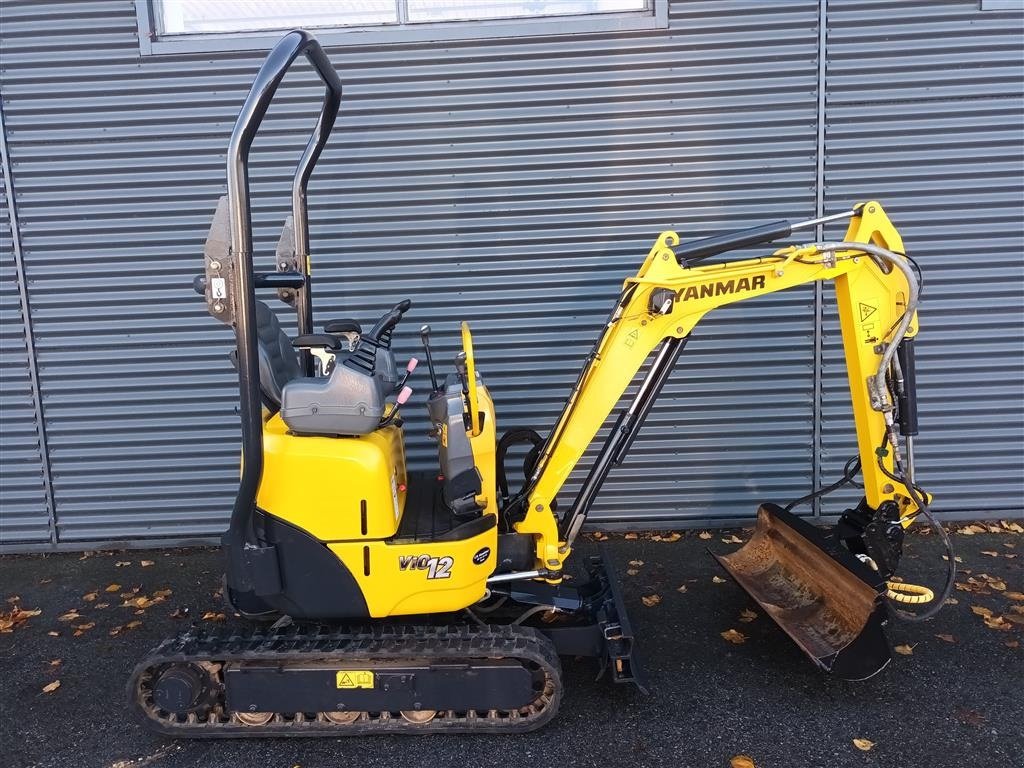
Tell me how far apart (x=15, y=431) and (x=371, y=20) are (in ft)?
13.1

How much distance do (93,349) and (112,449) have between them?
76 cm

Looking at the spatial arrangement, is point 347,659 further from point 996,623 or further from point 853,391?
point 996,623

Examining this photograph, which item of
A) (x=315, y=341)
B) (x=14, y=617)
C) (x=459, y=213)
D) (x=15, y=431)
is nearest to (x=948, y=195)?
(x=459, y=213)

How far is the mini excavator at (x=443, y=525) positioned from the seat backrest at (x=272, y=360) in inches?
0.6

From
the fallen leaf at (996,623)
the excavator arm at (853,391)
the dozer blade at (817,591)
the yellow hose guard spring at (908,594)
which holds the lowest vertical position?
the fallen leaf at (996,623)

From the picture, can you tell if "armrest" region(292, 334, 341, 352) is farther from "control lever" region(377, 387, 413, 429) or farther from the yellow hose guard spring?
the yellow hose guard spring

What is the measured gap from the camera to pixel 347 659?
10.3ft

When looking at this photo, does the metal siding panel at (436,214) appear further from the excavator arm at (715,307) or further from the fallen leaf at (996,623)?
the excavator arm at (715,307)

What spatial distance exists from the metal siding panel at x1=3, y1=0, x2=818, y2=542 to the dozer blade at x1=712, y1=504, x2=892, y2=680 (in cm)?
120

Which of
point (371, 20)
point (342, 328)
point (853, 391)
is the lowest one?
point (853, 391)

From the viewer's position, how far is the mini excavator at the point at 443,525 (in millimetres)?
3117

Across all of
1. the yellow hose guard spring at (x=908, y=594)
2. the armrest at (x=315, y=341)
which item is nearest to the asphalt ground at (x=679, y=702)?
the yellow hose guard spring at (x=908, y=594)

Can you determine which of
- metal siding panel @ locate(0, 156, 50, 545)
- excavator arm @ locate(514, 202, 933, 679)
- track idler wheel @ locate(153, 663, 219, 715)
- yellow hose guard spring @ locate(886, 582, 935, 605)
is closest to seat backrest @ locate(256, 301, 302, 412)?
track idler wheel @ locate(153, 663, 219, 715)

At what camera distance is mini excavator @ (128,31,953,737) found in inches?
123
